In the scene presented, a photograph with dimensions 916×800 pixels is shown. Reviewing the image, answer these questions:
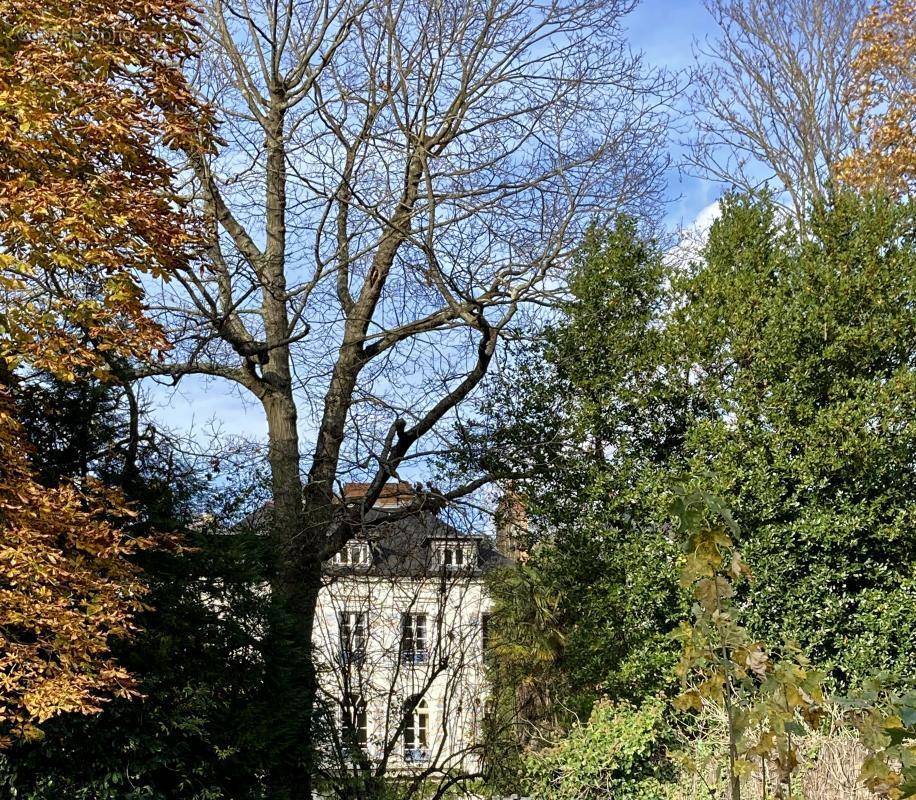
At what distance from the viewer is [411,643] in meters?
7.67

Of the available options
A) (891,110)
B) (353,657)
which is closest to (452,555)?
(353,657)

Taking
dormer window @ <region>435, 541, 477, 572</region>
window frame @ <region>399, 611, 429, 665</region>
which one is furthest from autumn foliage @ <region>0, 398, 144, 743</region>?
dormer window @ <region>435, 541, 477, 572</region>

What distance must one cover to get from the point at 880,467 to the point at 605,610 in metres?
2.63

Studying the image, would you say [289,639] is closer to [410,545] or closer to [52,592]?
[410,545]

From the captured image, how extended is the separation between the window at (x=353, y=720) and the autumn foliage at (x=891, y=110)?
8590mm

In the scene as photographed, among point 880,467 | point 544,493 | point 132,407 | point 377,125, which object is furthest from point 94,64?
point 880,467

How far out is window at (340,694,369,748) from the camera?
700 cm

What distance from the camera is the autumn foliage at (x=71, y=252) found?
4.32 meters

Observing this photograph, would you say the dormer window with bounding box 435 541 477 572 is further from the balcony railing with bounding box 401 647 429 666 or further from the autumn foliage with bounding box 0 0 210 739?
the autumn foliage with bounding box 0 0 210 739

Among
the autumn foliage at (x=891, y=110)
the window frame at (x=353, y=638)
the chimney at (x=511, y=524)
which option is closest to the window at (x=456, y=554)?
the chimney at (x=511, y=524)

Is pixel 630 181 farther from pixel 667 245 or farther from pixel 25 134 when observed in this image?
pixel 25 134

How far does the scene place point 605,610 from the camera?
8.52m

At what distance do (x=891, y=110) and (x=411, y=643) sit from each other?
9.37 meters

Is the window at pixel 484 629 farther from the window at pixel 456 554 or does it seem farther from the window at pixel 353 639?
the window at pixel 353 639
